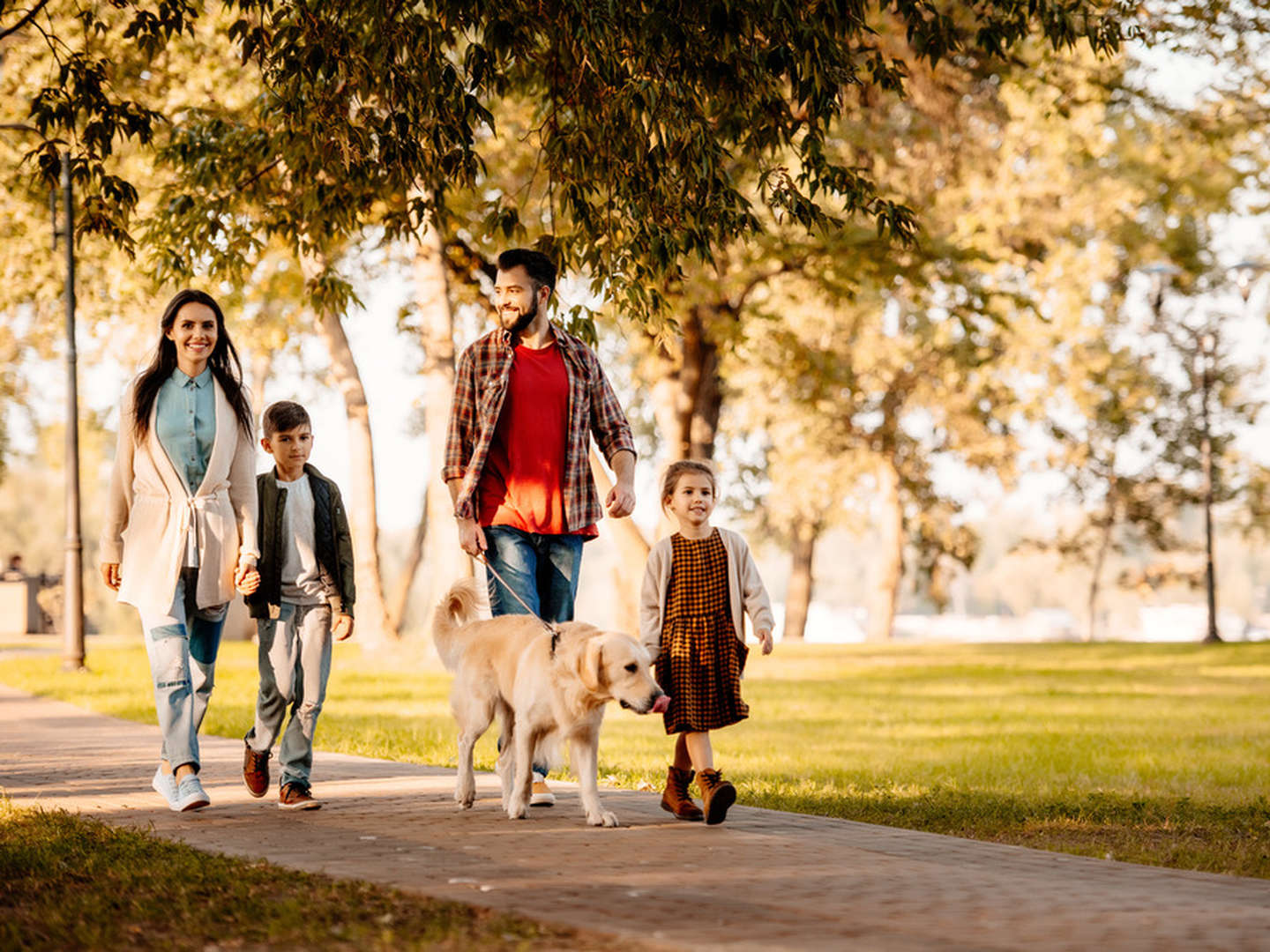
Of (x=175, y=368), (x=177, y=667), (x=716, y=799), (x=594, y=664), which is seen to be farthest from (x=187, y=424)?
(x=716, y=799)

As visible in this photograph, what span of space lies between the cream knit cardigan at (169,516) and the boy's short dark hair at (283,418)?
0.54 ft

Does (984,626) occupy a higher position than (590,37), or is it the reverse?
(590,37)

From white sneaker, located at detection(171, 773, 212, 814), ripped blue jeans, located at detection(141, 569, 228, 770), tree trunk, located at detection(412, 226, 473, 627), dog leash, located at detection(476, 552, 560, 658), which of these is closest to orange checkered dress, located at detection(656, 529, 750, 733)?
dog leash, located at detection(476, 552, 560, 658)

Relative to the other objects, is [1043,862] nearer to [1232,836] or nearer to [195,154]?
[1232,836]

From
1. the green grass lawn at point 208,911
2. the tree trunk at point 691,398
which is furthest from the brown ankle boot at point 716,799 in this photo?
the tree trunk at point 691,398

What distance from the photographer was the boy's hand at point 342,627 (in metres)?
7.41

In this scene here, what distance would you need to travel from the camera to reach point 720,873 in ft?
18.6

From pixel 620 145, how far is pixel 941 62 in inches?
698

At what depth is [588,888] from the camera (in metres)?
5.27

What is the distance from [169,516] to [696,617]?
8.11 ft

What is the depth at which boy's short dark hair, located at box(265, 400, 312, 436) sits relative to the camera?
24.8 ft

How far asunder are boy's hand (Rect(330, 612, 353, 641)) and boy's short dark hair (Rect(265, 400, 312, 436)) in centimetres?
93

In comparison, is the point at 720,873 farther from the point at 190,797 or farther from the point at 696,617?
the point at 190,797

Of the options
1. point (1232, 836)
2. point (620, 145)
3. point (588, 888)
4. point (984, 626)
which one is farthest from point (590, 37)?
point (984, 626)
